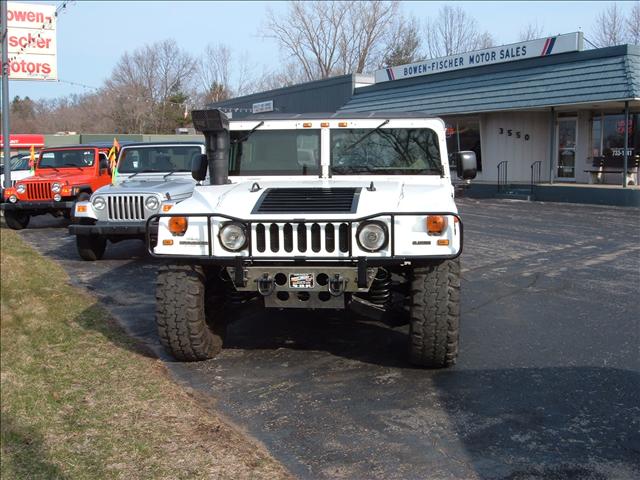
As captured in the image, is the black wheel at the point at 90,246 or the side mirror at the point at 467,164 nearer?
the side mirror at the point at 467,164

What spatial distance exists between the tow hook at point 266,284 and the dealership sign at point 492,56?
16086 millimetres

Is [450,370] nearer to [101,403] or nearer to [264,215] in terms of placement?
[264,215]

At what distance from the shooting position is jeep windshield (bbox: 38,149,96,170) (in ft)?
46.2

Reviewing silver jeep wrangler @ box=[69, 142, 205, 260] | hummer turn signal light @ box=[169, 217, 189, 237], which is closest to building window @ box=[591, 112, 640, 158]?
silver jeep wrangler @ box=[69, 142, 205, 260]

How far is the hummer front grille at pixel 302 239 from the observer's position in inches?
177

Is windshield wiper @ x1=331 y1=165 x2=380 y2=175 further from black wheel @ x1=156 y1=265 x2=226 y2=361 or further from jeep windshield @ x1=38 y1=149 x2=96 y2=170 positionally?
jeep windshield @ x1=38 y1=149 x2=96 y2=170

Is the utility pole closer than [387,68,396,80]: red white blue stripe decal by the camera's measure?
Yes

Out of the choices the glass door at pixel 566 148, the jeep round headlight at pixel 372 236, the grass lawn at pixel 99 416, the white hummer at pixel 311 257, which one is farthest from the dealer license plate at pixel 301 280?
the glass door at pixel 566 148

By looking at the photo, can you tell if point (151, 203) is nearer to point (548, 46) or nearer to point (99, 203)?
point (99, 203)

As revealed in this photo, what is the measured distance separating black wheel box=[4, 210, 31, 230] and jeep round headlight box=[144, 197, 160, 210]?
6050mm

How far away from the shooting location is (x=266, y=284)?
4.59 metres

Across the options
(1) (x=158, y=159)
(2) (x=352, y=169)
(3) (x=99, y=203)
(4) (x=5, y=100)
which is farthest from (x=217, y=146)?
(4) (x=5, y=100)

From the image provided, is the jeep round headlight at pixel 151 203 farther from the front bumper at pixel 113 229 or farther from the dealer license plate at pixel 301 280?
the dealer license plate at pixel 301 280

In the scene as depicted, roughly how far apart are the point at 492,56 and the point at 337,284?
1799 centimetres
